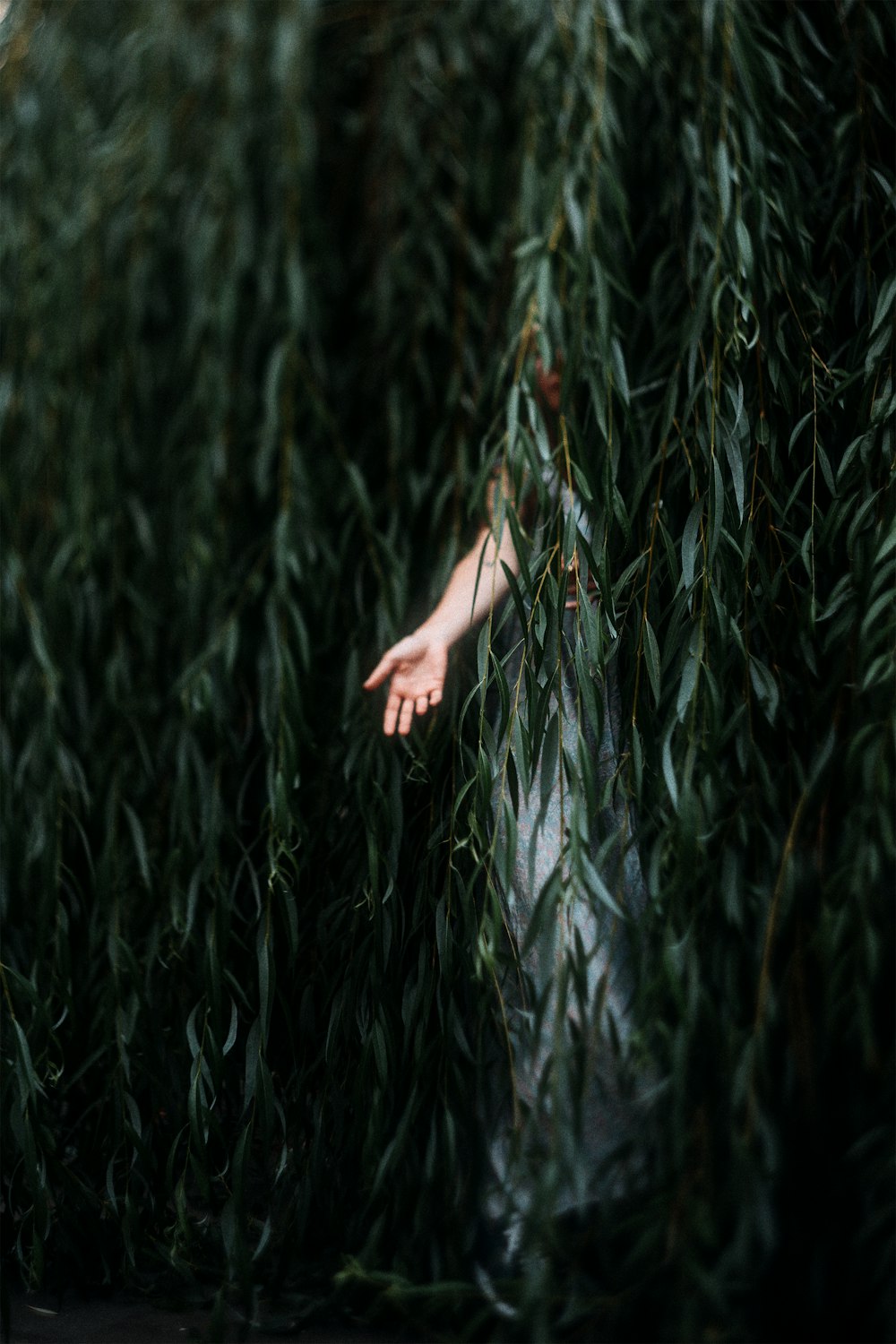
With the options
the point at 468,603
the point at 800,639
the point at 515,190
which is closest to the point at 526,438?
the point at 468,603

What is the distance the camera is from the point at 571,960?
97 cm

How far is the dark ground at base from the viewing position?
109 cm

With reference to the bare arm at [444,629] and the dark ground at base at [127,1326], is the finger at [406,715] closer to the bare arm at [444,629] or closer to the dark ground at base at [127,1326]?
the bare arm at [444,629]

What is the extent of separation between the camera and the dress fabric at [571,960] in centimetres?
96

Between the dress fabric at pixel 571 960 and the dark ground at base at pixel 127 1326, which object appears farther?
the dark ground at base at pixel 127 1326

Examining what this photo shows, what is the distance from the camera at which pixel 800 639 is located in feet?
3.36

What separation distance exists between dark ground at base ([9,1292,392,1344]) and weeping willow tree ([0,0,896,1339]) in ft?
0.11

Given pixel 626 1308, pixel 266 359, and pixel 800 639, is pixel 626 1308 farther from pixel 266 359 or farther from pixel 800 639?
pixel 266 359

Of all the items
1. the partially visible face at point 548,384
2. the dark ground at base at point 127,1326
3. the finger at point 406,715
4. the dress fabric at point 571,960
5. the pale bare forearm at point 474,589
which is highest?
the partially visible face at point 548,384

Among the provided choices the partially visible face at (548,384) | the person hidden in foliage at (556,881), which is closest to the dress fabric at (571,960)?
the person hidden in foliage at (556,881)

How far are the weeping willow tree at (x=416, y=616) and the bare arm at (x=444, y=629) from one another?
0.12 feet

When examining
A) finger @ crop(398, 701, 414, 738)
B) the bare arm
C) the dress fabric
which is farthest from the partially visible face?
finger @ crop(398, 701, 414, 738)

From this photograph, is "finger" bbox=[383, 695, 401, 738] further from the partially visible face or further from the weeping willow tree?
the partially visible face

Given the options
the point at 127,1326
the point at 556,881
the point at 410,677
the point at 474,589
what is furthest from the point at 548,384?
the point at 127,1326
